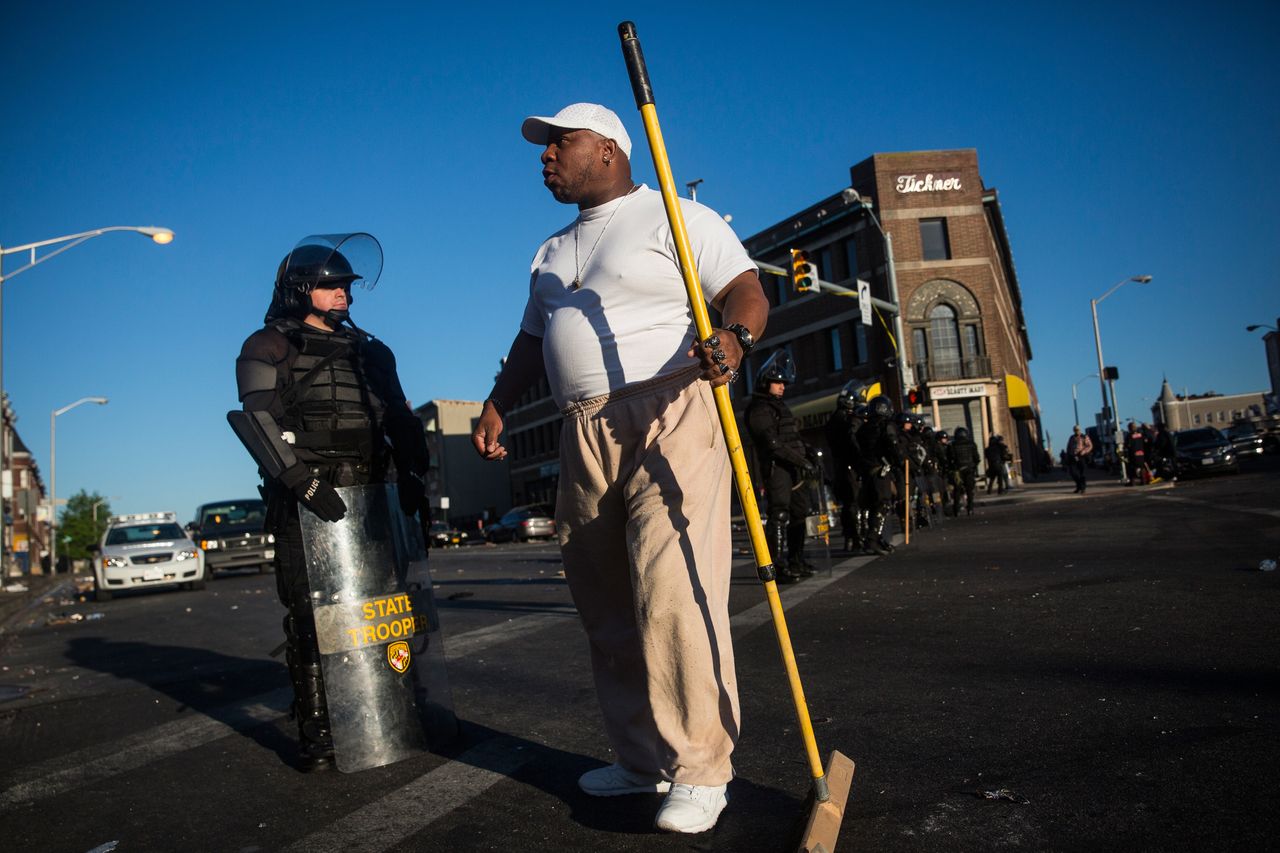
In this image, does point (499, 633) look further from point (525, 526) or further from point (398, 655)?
point (525, 526)

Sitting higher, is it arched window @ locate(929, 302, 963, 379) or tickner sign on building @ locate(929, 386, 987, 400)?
arched window @ locate(929, 302, 963, 379)

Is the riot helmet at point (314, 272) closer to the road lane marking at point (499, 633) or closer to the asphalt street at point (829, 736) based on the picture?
the asphalt street at point (829, 736)

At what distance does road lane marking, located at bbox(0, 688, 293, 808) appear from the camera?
3814mm

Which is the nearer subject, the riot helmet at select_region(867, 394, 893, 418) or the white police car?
the riot helmet at select_region(867, 394, 893, 418)

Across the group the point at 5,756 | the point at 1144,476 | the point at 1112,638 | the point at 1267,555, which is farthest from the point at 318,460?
the point at 1144,476

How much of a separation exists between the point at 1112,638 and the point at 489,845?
3.53 m

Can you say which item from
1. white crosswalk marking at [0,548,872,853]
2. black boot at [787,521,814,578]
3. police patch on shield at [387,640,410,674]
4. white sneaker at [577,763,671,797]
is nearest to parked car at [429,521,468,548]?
black boot at [787,521,814,578]

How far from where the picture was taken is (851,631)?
19.2ft

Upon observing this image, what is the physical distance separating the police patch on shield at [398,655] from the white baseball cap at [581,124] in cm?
195

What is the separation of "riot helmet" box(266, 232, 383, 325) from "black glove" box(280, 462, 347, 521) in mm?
844

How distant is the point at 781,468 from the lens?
31.0ft

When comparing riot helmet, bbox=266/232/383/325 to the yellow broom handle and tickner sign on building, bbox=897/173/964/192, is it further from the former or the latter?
tickner sign on building, bbox=897/173/964/192

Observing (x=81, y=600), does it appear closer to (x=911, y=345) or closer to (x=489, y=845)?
(x=489, y=845)

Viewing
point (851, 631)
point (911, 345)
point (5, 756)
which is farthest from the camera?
point (911, 345)
